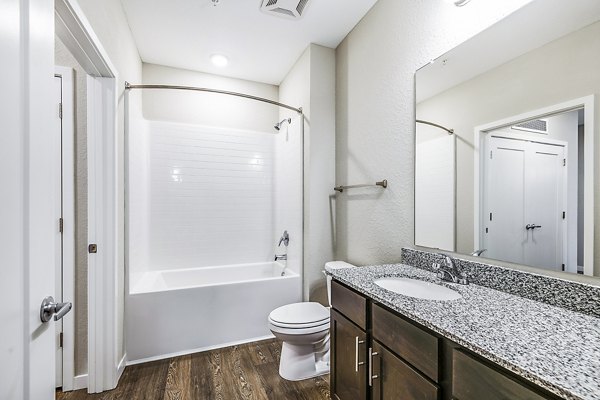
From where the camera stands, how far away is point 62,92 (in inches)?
67.3

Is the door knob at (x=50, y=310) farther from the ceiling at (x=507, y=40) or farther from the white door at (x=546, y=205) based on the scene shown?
the ceiling at (x=507, y=40)

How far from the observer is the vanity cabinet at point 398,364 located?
70 cm

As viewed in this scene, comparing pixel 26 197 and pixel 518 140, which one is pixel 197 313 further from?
pixel 518 140

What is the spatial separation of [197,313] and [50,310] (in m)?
1.55

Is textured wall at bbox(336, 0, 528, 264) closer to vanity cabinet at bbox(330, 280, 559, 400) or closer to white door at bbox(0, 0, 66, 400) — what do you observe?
vanity cabinet at bbox(330, 280, 559, 400)

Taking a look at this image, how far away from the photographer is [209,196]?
3074 millimetres

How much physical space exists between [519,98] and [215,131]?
2758 mm

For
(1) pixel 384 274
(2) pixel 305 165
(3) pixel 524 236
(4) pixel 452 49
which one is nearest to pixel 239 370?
(1) pixel 384 274

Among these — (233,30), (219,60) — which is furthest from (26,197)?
(219,60)

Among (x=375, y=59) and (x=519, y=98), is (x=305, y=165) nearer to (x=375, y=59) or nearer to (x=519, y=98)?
(x=375, y=59)

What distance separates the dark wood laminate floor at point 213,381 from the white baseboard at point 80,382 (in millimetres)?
32

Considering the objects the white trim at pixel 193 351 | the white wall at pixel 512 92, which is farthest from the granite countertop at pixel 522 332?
the white trim at pixel 193 351

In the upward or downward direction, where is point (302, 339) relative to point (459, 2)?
downward

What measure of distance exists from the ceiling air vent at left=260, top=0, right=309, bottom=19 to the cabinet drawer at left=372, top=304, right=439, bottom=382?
204cm
